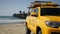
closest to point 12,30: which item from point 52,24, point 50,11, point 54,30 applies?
point 50,11

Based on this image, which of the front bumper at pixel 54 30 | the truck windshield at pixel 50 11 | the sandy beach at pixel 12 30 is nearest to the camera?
the front bumper at pixel 54 30

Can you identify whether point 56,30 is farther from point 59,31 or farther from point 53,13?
point 53,13

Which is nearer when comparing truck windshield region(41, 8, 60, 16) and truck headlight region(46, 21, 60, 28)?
truck headlight region(46, 21, 60, 28)

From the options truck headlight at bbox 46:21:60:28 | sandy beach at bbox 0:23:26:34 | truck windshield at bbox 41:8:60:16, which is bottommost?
sandy beach at bbox 0:23:26:34

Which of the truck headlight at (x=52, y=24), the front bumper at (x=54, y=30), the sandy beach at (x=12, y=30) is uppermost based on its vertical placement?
the truck headlight at (x=52, y=24)

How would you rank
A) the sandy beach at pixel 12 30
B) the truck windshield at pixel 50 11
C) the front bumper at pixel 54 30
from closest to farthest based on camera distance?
the front bumper at pixel 54 30, the truck windshield at pixel 50 11, the sandy beach at pixel 12 30

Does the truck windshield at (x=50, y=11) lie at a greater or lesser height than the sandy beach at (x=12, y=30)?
greater

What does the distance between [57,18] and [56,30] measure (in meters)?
0.75

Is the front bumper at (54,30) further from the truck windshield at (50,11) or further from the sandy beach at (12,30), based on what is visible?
the sandy beach at (12,30)

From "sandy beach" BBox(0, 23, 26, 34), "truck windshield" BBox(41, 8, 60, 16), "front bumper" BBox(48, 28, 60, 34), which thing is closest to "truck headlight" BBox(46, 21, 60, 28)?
"front bumper" BBox(48, 28, 60, 34)

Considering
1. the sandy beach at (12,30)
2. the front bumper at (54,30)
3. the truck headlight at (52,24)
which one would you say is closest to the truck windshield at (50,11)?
the truck headlight at (52,24)

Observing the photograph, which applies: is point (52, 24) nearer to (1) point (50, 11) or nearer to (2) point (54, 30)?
(2) point (54, 30)

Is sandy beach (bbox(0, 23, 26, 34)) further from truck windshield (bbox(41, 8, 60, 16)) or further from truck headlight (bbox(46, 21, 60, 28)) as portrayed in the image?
truck headlight (bbox(46, 21, 60, 28))

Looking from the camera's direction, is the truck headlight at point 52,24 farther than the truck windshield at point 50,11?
No
